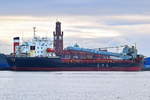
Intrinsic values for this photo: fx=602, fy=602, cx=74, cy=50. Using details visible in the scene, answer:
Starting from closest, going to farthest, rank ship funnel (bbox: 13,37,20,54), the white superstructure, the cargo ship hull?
the cargo ship hull → the white superstructure → ship funnel (bbox: 13,37,20,54)

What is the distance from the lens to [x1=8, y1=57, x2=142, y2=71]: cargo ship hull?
136 meters

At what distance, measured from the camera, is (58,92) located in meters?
62.3

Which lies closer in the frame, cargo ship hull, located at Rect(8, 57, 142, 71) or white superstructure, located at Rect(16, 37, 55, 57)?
cargo ship hull, located at Rect(8, 57, 142, 71)

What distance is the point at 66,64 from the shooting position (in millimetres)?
139500

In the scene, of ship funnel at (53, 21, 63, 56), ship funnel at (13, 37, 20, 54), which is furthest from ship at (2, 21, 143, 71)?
ship funnel at (53, 21, 63, 56)

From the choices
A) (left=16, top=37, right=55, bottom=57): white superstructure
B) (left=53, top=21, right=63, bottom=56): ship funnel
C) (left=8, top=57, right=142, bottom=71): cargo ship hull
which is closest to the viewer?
(left=8, top=57, right=142, bottom=71): cargo ship hull

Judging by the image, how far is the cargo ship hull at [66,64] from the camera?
136125 mm

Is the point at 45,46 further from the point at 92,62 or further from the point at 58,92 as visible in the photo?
the point at 58,92

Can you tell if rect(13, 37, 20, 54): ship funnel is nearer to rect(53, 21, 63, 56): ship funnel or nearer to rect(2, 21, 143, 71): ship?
rect(2, 21, 143, 71): ship

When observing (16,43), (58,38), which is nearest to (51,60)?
(16,43)

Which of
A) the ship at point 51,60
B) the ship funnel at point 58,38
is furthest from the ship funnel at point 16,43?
the ship funnel at point 58,38

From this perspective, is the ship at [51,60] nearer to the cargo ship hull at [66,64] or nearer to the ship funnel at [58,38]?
the cargo ship hull at [66,64]

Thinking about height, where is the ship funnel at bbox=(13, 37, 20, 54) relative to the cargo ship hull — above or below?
above

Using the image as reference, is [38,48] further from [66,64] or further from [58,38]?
[58,38]
